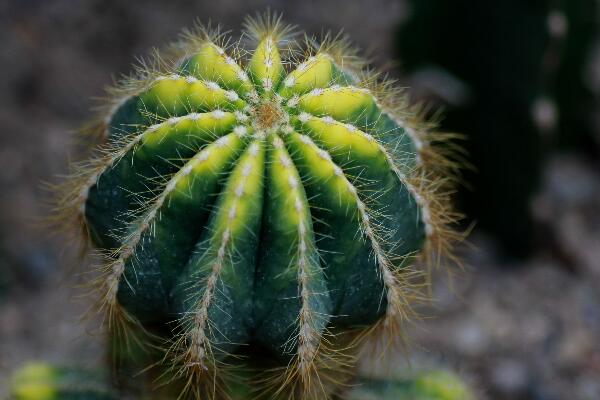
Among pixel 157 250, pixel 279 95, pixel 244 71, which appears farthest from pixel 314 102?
pixel 157 250

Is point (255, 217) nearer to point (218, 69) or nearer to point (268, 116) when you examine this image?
point (268, 116)

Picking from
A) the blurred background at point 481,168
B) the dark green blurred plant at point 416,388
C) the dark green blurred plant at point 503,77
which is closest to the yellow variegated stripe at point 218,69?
the dark green blurred plant at point 416,388

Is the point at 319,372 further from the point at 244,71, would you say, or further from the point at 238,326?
the point at 244,71

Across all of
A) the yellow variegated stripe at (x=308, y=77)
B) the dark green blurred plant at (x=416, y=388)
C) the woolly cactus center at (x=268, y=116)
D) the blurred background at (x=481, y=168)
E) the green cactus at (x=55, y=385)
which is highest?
the blurred background at (x=481, y=168)

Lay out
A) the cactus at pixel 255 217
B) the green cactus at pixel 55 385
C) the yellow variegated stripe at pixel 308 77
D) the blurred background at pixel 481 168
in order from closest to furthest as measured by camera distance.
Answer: the cactus at pixel 255 217
the yellow variegated stripe at pixel 308 77
the green cactus at pixel 55 385
the blurred background at pixel 481 168

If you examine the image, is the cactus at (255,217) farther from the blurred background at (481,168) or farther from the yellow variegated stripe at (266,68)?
the blurred background at (481,168)

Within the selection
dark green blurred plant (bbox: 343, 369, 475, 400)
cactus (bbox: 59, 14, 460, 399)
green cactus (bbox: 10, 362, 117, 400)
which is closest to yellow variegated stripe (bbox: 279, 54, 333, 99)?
cactus (bbox: 59, 14, 460, 399)

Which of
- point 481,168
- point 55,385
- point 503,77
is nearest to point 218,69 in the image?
point 55,385

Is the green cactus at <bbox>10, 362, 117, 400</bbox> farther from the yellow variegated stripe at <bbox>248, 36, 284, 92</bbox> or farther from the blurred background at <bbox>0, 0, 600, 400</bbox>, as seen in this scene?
the yellow variegated stripe at <bbox>248, 36, 284, 92</bbox>
